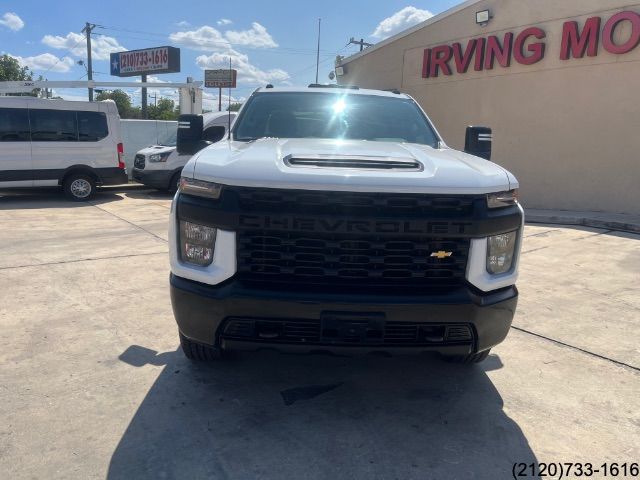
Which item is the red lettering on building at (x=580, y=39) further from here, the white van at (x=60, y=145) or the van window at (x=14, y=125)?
the van window at (x=14, y=125)

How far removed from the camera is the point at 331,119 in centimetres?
388

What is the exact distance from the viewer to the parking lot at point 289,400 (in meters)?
2.42

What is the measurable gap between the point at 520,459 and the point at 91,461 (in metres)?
2.09

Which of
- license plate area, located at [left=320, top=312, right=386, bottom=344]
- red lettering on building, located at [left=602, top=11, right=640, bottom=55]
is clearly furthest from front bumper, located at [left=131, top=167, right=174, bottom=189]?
license plate area, located at [left=320, top=312, right=386, bottom=344]

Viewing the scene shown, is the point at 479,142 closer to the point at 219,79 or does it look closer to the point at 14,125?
the point at 14,125

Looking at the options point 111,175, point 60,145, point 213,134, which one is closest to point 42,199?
point 60,145

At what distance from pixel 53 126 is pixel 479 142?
1041 cm

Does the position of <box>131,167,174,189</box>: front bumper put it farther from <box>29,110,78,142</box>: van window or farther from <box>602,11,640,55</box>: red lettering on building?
<box>602,11,640,55</box>: red lettering on building

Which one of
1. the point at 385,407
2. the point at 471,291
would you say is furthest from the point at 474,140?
the point at 385,407

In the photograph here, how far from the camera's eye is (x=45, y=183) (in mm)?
11266

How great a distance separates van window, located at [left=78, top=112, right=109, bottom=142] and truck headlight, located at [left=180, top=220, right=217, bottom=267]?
10.2 metres

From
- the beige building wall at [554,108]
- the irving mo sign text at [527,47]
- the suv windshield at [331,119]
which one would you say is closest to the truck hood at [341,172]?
the suv windshield at [331,119]

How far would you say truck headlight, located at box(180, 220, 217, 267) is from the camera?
8.34 feet

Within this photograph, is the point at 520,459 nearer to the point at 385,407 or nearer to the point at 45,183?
the point at 385,407
